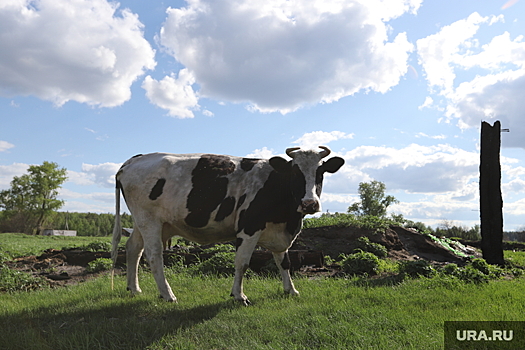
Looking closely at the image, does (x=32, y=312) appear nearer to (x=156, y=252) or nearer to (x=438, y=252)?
(x=156, y=252)

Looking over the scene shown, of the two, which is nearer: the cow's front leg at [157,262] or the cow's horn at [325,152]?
the cow's horn at [325,152]

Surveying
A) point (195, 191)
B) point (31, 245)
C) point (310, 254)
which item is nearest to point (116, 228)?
point (195, 191)

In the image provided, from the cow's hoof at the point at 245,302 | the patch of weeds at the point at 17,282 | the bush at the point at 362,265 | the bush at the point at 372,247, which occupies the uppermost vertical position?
the bush at the point at 372,247

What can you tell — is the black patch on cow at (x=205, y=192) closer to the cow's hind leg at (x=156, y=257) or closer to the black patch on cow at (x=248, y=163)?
the black patch on cow at (x=248, y=163)

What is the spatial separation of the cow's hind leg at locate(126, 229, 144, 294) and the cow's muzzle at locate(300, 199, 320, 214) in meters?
4.09

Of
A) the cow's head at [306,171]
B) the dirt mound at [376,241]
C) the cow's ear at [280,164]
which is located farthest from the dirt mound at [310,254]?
the cow's ear at [280,164]

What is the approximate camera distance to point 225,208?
7680 mm

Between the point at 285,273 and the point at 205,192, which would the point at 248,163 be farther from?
the point at 285,273

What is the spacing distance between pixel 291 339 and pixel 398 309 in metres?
2.11

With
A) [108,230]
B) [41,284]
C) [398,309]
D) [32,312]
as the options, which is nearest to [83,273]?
[41,284]

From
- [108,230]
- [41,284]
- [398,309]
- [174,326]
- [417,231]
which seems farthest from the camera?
[108,230]

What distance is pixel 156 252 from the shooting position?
306 inches

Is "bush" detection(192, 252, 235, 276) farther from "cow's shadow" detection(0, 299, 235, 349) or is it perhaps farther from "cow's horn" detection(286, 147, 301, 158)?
"cow's horn" detection(286, 147, 301, 158)

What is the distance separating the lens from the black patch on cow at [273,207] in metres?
7.36
